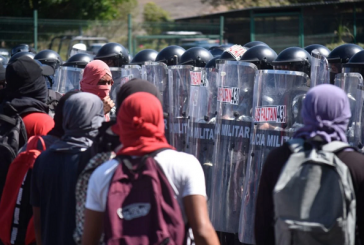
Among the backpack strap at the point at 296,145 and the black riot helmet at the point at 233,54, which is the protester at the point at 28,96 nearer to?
the backpack strap at the point at 296,145

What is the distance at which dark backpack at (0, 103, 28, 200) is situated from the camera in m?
3.97

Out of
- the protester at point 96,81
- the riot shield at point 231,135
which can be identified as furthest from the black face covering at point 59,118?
the riot shield at point 231,135

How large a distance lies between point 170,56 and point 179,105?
1.60 meters

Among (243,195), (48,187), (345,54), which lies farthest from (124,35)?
(48,187)

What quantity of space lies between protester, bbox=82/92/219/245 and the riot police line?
154 cm

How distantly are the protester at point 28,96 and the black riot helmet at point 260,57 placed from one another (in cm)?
247

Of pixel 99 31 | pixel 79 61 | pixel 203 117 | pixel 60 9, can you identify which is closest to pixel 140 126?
pixel 203 117

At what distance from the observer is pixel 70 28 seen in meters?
17.1

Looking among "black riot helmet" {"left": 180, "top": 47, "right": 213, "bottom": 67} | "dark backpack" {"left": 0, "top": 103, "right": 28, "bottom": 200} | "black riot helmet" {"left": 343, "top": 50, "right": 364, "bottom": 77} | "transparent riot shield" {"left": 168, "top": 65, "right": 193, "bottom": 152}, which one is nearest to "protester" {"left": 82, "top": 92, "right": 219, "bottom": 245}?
"dark backpack" {"left": 0, "top": 103, "right": 28, "bottom": 200}

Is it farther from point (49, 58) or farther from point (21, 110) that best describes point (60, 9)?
point (21, 110)

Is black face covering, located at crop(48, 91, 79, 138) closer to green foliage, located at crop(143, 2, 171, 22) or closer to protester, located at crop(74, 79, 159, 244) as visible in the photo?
protester, located at crop(74, 79, 159, 244)

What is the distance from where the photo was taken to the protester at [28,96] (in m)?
4.09

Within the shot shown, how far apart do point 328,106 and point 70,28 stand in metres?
14.9

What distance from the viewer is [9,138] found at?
4.00 metres
